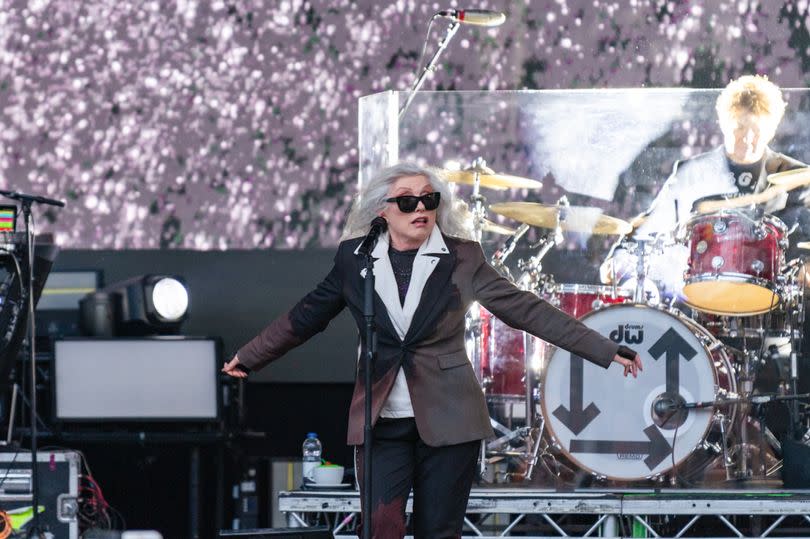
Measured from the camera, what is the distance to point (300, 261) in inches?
284

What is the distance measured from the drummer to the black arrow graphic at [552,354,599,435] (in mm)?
484

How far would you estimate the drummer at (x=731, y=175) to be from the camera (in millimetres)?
5969

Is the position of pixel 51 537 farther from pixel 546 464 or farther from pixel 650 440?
pixel 650 440

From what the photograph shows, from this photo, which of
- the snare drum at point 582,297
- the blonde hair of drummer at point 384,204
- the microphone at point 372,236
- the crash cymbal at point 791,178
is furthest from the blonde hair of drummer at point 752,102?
the microphone at point 372,236

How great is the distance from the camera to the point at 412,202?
4.07 meters

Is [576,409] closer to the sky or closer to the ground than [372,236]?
closer to the ground

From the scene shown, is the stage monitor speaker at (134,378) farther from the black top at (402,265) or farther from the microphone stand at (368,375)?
the microphone stand at (368,375)

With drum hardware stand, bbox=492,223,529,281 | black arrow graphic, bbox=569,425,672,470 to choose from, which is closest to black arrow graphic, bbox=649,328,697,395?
black arrow graphic, bbox=569,425,672,470

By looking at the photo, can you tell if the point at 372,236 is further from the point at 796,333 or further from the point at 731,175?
the point at 796,333

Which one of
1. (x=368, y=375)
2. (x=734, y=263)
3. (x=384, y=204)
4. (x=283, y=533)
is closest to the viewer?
(x=368, y=375)

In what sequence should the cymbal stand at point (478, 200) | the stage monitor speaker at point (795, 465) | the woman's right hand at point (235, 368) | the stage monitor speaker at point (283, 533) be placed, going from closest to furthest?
the woman's right hand at point (235, 368), the stage monitor speaker at point (283, 533), the stage monitor speaker at point (795, 465), the cymbal stand at point (478, 200)

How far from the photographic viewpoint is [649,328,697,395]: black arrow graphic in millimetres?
5789

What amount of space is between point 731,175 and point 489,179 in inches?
42.9

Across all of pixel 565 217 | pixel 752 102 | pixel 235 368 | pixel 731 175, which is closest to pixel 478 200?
pixel 565 217
